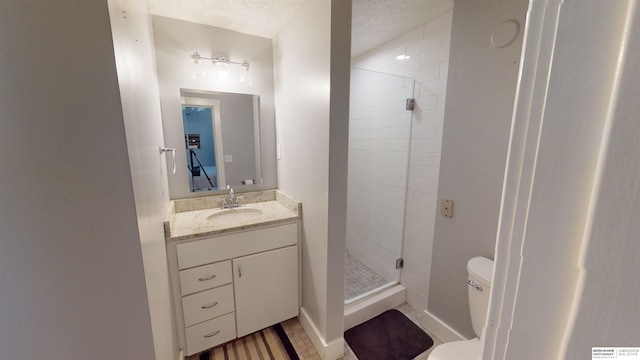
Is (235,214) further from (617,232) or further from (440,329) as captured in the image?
(617,232)

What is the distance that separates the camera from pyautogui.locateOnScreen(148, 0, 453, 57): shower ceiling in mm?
1446

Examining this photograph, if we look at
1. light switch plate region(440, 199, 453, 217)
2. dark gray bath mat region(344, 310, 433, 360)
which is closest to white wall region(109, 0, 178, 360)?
dark gray bath mat region(344, 310, 433, 360)

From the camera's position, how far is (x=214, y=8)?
1.50m

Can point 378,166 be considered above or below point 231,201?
above

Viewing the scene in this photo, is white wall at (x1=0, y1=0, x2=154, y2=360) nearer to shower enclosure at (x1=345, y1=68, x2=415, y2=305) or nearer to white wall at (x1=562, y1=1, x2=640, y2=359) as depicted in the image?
white wall at (x1=562, y1=1, x2=640, y2=359)

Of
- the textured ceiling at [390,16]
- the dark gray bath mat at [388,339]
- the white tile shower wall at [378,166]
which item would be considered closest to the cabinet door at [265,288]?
the dark gray bath mat at [388,339]

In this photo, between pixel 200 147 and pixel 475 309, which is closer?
pixel 475 309

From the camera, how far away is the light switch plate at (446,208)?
152 cm

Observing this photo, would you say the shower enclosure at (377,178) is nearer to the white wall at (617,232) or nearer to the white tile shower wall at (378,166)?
the white tile shower wall at (378,166)

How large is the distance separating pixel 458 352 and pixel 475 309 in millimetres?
268

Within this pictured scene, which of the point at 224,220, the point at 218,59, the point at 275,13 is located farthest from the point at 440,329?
the point at 218,59

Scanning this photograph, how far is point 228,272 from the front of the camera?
4.86ft

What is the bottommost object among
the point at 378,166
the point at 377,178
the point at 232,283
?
the point at 232,283

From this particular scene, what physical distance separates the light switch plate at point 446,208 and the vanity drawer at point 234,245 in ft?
3.36
